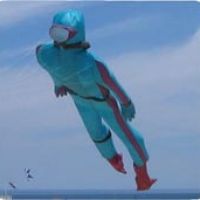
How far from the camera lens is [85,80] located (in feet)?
30.1

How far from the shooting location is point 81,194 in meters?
9.81

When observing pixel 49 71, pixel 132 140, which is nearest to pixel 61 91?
pixel 49 71

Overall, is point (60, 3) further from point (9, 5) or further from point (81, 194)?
point (81, 194)

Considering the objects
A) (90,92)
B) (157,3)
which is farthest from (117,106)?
(157,3)

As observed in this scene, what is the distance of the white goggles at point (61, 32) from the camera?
9000mm

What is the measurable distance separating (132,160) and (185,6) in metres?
1.38

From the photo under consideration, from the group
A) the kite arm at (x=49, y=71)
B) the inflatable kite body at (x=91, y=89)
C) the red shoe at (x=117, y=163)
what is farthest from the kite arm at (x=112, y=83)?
the red shoe at (x=117, y=163)

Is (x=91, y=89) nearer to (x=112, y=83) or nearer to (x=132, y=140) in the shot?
(x=112, y=83)

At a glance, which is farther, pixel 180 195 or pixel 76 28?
pixel 180 195

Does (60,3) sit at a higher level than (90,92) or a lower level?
higher

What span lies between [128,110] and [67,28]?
0.89m

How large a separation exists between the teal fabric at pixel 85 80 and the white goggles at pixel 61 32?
4 cm

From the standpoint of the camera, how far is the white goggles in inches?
354

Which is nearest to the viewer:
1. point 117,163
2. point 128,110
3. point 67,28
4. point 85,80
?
point 67,28
